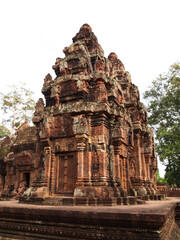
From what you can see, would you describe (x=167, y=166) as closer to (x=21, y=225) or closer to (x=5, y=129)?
(x=5, y=129)

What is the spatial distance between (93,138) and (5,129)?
1606cm

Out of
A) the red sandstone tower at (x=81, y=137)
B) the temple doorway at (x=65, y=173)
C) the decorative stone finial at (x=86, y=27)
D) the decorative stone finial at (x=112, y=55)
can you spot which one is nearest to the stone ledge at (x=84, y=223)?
the red sandstone tower at (x=81, y=137)

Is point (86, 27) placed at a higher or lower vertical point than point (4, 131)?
higher

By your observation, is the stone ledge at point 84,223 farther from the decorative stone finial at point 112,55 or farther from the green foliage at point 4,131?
the green foliage at point 4,131

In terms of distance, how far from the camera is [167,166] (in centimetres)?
2039

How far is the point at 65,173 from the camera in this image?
7.08m

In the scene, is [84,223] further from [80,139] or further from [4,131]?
[4,131]

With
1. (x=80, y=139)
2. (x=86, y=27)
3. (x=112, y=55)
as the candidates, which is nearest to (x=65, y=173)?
(x=80, y=139)

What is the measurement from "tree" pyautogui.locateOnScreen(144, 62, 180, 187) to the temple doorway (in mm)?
12853

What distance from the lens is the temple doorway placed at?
6832 millimetres

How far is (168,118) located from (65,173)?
18883 millimetres

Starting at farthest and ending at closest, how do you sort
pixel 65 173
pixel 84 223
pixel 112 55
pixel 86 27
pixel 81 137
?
pixel 112 55
pixel 86 27
pixel 65 173
pixel 81 137
pixel 84 223

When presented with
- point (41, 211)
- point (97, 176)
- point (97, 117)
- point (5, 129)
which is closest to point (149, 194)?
point (97, 176)

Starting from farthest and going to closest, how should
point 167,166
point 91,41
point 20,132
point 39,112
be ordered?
point 167,166, point 20,132, point 91,41, point 39,112
